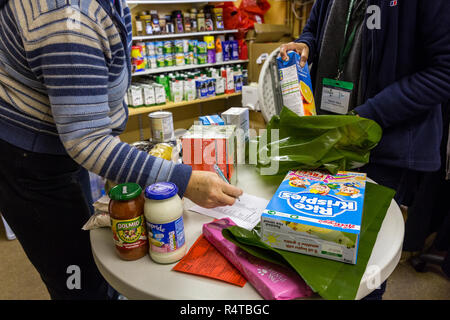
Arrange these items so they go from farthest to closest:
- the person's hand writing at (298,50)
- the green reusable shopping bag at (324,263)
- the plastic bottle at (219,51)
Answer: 1. the plastic bottle at (219,51)
2. the person's hand writing at (298,50)
3. the green reusable shopping bag at (324,263)

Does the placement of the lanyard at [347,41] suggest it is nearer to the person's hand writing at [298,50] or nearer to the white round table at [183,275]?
the person's hand writing at [298,50]

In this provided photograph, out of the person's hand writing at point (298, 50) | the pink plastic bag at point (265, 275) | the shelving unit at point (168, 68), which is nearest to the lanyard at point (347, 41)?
the person's hand writing at point (298, 50)

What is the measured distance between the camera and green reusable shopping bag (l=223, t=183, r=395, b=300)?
645 mm

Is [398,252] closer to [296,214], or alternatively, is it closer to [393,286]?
[296,214]

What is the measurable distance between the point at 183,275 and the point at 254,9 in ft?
12.4

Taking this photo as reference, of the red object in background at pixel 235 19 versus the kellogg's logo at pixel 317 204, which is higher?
the red object in background at pixel 235 19

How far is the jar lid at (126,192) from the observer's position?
2.36ft

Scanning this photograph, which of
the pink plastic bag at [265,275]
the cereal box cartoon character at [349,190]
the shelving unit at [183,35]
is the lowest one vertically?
the pink plastic bag at [265,275]

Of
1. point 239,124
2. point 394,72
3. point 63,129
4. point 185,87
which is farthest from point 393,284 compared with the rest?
point 185,87

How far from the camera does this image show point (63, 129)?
73 cm

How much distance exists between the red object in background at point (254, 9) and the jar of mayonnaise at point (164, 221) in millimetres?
3603

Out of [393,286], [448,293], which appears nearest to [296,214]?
[393,286]

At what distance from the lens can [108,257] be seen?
805 mm

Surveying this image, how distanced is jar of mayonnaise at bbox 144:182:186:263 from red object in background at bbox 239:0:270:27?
3.60m
